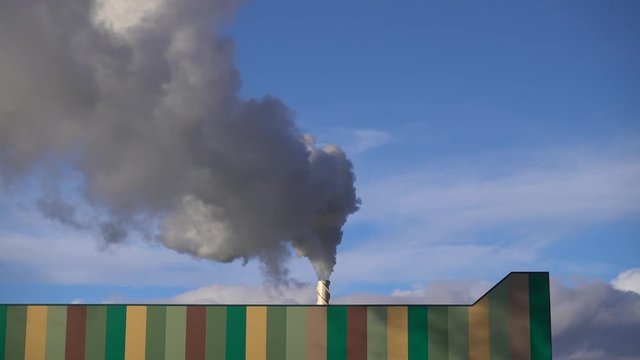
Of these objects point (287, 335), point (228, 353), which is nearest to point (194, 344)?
point (228, 353)

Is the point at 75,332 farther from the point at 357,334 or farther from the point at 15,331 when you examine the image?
the point at 357,334

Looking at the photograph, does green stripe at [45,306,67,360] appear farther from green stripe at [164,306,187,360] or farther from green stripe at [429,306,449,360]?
green stripe at [429,306,449,360]

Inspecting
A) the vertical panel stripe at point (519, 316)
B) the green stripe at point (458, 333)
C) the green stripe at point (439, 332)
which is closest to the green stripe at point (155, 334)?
the green stripe at point (439, 332)

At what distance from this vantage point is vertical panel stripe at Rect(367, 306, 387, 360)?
1708 cm

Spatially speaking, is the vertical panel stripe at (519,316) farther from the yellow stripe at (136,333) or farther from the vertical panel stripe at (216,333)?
the yellow stripe at (136,333)

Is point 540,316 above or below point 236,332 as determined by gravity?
above

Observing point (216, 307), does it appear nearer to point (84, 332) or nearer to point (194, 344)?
point (194, 344)

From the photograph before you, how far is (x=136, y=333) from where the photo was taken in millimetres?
17312

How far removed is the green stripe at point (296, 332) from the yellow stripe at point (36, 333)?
475 centimetres

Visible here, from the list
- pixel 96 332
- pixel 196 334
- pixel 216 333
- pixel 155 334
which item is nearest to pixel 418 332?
pixel 216 333

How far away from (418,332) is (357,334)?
1.16 metres

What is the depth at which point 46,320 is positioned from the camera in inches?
690

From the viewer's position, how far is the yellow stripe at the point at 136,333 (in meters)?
17.2

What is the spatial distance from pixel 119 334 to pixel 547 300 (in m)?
8.23
